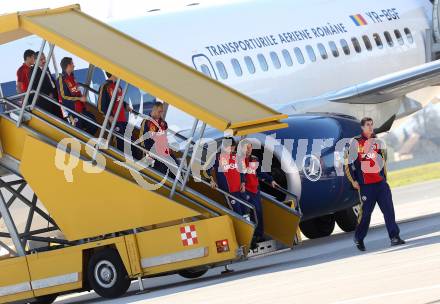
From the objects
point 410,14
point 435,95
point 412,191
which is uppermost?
point 410,14

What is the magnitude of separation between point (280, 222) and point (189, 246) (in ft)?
7.84

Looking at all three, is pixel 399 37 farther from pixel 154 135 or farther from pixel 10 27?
pixel 10 27

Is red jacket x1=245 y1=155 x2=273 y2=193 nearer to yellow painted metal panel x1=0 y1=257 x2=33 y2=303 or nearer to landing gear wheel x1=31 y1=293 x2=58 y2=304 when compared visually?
landing gear wheel x1=31 y1=293 x2=58 y2=304

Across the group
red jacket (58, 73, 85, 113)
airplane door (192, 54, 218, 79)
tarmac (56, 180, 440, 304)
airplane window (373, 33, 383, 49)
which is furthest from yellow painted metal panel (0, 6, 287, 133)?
airplane window (373, 33, 383, 49)

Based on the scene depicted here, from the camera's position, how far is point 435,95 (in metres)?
26.5

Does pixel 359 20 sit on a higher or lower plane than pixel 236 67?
higher

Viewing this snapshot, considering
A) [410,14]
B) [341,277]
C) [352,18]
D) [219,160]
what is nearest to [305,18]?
[352,18]

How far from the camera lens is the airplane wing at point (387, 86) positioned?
21859mm

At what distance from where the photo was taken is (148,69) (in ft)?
52.7

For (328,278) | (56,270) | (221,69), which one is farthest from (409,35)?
(328,278)

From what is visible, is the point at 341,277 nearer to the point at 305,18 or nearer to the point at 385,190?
the point at 385,190

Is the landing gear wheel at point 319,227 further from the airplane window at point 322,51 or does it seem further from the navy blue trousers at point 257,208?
the navy blue trousers at point 257,208

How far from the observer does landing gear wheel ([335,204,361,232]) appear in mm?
22500

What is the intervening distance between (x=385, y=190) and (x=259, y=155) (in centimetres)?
322
